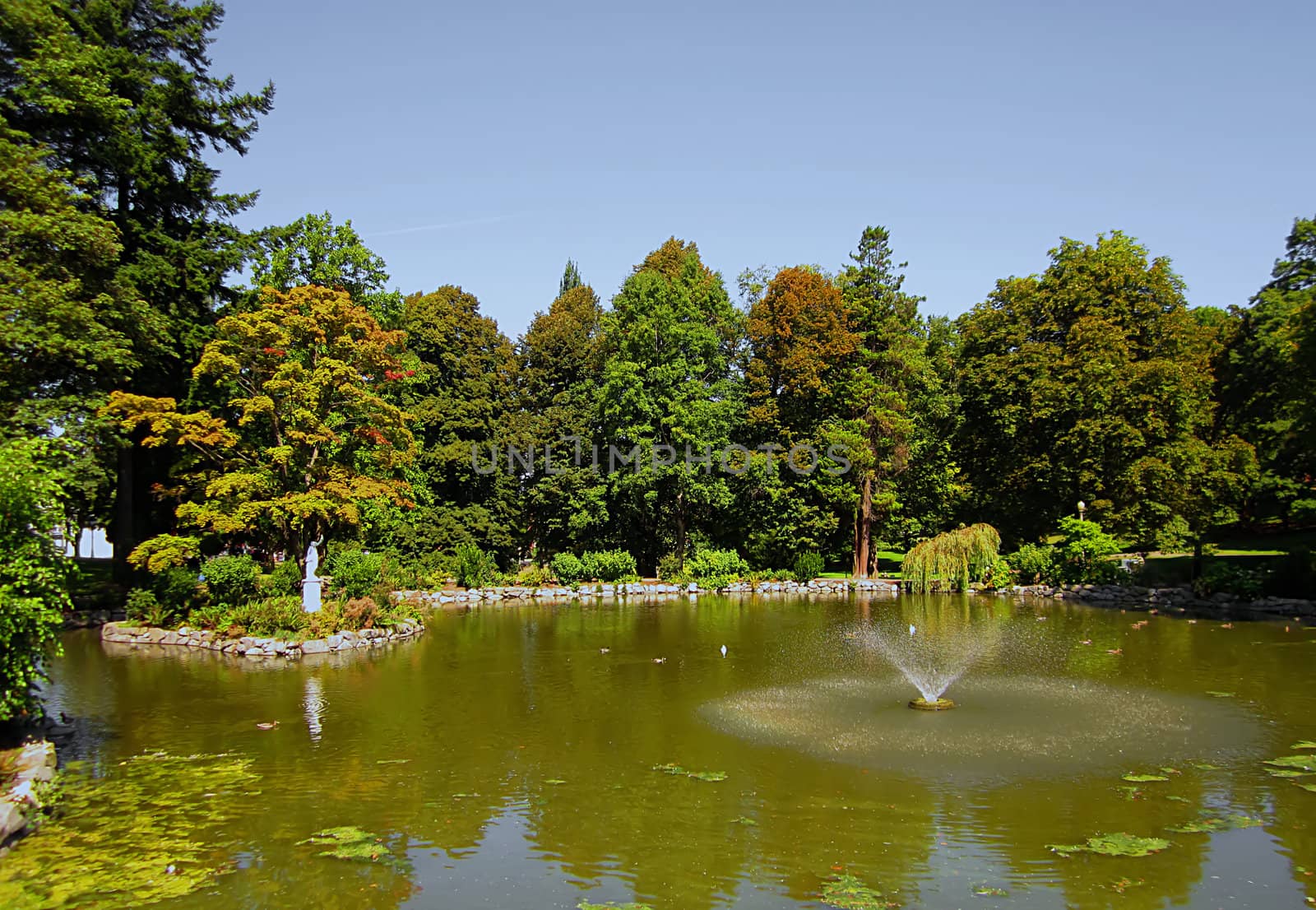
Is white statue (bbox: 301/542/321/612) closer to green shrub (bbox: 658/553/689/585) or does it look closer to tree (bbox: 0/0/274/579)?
tree (bbox: 0/0/274/579)

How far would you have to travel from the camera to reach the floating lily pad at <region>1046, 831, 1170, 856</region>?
834 cm

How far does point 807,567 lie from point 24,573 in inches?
1213

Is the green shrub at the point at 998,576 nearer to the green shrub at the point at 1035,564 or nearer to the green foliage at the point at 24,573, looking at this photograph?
the green shrub at the point at 1035,564

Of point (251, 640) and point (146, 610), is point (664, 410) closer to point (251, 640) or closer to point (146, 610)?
point (251, 640)

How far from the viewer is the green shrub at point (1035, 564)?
33875 millimetres

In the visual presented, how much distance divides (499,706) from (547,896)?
7.73 metres

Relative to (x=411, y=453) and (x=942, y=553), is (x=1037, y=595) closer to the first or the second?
(x=942, y=553)

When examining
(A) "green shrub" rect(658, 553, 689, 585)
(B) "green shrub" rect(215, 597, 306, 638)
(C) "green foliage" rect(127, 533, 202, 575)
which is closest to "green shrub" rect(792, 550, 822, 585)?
(A) "green shrub" rect(658, 553, 689, 585)

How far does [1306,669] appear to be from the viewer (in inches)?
675

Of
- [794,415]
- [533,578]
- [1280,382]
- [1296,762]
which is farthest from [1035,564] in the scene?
[1296,762]

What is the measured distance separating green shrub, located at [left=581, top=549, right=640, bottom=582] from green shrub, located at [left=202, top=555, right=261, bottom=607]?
15.6 meters

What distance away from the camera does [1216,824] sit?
356 inches

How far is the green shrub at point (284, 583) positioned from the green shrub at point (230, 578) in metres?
0.40

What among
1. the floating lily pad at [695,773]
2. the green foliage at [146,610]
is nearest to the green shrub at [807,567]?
the green foliage at [146,610]
